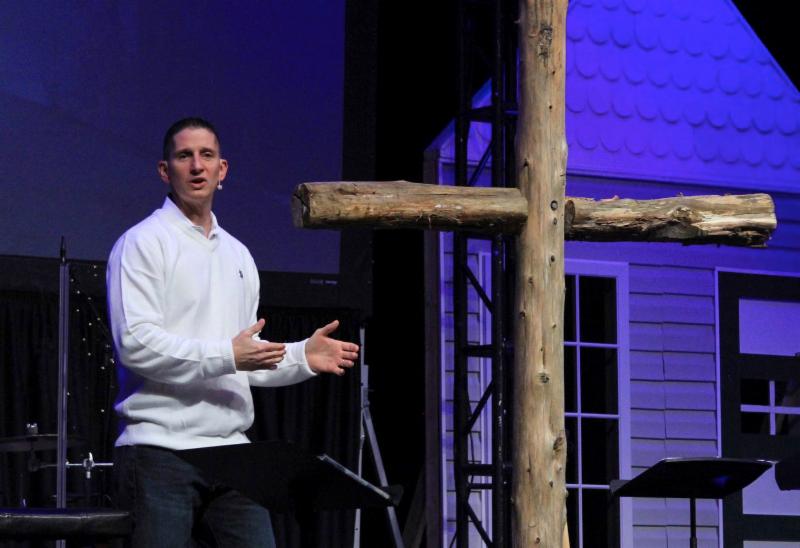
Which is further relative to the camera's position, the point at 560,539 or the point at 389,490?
the point at 560,539

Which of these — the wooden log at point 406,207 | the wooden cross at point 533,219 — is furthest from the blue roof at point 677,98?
the wooden log at point 406,207

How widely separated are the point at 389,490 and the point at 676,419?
547 cm

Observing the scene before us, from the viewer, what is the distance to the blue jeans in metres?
3.78

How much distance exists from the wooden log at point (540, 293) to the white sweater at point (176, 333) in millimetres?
983

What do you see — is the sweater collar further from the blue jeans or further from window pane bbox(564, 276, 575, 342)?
window pane bbox(564, 276, 575, 342)

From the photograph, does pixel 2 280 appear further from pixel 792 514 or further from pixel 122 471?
pixel 792 514

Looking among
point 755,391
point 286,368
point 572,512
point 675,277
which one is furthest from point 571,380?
point 286,368

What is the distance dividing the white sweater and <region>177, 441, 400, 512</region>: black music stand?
149mm

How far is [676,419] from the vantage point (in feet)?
30.2

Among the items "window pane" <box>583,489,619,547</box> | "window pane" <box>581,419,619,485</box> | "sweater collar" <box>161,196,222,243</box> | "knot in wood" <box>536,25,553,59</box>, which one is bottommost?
"window pane" <box>583,489,619,547</box>

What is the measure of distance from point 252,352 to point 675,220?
5.85ft

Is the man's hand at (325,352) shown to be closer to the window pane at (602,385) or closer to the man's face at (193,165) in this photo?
the man's face at (193,165)

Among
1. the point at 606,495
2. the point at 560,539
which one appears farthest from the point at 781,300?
the point at 560,539

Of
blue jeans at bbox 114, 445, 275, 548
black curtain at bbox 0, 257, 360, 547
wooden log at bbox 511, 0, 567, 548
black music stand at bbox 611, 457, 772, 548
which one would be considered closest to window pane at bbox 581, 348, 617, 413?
black curtain at bbox 0, 257, 360, 547
